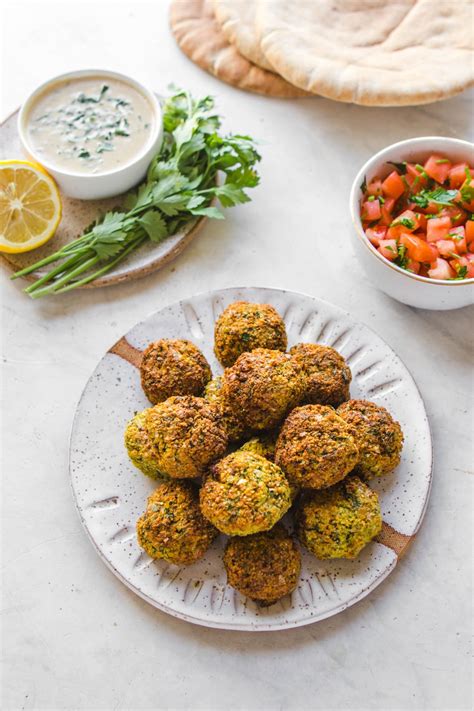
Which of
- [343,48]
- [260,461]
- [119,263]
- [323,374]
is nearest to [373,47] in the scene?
[343,48]

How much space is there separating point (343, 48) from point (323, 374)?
6.05ft

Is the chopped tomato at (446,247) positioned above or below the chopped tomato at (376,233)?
above

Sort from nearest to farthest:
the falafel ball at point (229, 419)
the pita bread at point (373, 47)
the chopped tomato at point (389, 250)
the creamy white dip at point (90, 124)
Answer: the falafel ball at point (229, 419), the chopped tomato at point (389, 250), the creamy white dip at point (90, 124), the pita bread at point (373, 47)

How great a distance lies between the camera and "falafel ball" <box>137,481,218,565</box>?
8.32ft

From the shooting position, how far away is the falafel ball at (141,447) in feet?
8.64

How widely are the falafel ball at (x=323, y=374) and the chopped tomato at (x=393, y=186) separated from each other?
86cm

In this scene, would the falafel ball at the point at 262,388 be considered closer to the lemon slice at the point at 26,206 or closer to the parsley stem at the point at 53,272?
the parsley stem at the point at 53,272

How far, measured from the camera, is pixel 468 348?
3.27 meters

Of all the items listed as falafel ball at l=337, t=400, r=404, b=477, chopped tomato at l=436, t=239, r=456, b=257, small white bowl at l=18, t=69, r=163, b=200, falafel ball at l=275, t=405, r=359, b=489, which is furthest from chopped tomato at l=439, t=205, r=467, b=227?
small white bowl at l=18, t=69, r=163, b=200

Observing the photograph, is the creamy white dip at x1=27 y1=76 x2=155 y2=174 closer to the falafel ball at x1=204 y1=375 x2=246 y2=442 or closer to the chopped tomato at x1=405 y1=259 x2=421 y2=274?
the falafel ball at x1=204 y1=375 x2=246 y2=442

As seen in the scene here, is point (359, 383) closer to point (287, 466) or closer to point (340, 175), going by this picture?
point (287, 466)

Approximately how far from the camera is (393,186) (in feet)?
10.6

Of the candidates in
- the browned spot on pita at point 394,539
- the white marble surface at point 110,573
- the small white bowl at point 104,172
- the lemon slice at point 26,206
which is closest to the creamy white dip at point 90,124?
the small white bowl at point 104,172

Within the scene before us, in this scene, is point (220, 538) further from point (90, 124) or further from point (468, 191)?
point (90, 124)
